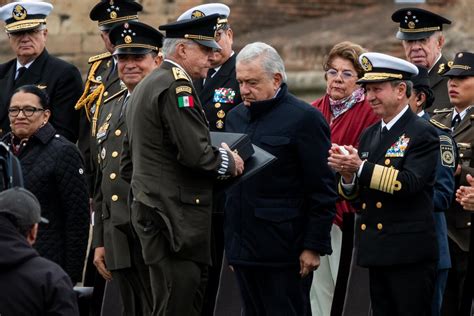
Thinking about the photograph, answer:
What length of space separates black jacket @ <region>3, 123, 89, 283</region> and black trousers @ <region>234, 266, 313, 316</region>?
1311 millimetres

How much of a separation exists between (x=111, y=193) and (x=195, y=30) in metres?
1.22

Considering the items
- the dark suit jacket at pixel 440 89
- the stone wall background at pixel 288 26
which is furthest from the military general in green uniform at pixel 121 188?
the stone wall background at pixel 288 26

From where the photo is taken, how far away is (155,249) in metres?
10.2

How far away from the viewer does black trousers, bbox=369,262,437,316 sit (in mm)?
10477

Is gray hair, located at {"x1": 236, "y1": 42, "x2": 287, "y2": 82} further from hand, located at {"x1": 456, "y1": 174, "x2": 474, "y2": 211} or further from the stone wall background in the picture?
the stone wall background

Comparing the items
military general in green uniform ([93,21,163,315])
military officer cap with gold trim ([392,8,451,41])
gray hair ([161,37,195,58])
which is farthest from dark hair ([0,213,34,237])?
military officer cap with gold trim ([392,8,451,41])

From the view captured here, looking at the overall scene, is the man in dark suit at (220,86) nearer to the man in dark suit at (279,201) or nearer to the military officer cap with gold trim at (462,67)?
the man in dark suit at (279,201)

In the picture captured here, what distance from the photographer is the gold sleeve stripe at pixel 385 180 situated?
1034cm

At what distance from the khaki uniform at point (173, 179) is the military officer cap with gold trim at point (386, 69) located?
1004 millimetres

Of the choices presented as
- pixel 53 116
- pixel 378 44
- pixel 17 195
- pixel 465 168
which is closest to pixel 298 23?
pixel 378 44

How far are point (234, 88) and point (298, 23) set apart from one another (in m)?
9.84

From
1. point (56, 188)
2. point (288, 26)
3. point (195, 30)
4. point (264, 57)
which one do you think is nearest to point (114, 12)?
point (56, 188)

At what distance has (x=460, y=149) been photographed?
1138 cm

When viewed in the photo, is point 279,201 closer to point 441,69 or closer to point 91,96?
point 441,69
